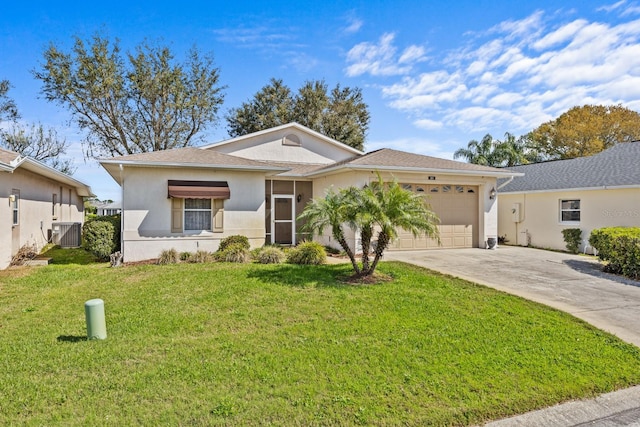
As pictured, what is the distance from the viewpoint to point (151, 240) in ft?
42.0

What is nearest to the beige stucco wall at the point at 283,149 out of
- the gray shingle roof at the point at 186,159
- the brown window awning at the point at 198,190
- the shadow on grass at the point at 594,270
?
the gray shingle roof at the point at 186,159

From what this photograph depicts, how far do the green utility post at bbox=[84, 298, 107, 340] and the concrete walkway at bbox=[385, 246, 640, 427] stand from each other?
5.63 meters

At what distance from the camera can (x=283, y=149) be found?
19766 millimetres

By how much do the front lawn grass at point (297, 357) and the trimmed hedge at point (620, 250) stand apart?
5.12 metres

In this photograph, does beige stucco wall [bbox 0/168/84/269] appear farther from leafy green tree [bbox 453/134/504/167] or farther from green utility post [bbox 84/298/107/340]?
leafy green tree [bbox 453/134/504/167]

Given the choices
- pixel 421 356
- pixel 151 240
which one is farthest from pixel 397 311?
pixel 151 240

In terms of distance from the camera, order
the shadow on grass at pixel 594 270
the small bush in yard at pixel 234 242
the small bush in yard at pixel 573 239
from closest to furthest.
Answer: the shadow on grass at pixel 594 270
the small bush in yard at pixel 234 242
the small bush in yard at pixel 573 239

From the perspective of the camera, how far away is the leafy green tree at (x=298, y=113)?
36.8 m

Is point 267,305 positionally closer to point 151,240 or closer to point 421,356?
point 421,356

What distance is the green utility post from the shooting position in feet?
18.2

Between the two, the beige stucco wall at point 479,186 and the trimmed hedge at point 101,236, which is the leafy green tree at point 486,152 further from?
the trimmed hedge at point 101,236

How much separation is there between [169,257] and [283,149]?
9765 millimetres

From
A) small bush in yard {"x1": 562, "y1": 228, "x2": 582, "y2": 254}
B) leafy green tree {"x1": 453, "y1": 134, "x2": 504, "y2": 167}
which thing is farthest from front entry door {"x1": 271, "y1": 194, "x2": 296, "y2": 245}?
leafy green tree {"x1": 453, "y1": 134, "x2": 504, "y2": 167}

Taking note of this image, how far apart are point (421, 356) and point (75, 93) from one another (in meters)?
30.3
